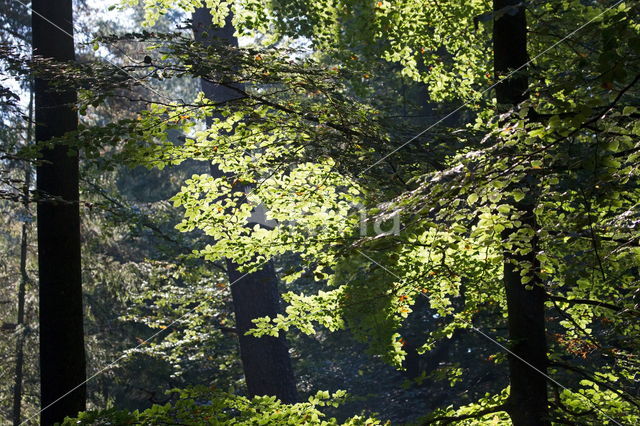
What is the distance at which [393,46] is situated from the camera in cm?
668

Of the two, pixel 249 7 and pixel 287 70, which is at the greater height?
pixel 249 7

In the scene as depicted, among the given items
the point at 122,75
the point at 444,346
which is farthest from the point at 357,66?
the point at 444,346

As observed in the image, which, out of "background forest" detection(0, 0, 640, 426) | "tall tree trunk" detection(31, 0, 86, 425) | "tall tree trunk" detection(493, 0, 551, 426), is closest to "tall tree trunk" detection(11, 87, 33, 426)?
"tall tree trunk" detection(31, 0, 86, 425)

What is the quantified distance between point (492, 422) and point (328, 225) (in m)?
2.23

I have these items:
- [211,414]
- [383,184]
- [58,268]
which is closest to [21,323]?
[58,268]

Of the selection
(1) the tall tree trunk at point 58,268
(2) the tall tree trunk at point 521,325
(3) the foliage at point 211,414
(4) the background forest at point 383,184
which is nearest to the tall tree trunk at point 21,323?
(1) the tall tree trunk at point 58,268

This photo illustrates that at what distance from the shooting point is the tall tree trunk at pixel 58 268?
19.9ft

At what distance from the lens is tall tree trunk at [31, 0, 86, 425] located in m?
6.06

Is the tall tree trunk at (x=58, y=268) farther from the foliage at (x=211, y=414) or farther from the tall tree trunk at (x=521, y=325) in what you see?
the tall tree trunk at (x=521, y=325)

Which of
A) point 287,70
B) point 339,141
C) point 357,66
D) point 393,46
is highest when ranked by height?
point 393,46

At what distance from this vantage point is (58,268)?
6.21 metres

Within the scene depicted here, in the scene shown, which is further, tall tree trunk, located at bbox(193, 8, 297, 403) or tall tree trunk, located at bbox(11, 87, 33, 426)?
tall tree trunk, located at bbox(11, 87, 33, 426)

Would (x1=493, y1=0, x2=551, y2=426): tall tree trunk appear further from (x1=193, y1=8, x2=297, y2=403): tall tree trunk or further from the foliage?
(x1=193, y1=8, x2=297, y2=403): tall tree trunk

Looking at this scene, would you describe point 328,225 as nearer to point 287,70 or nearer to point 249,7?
point 287,70
